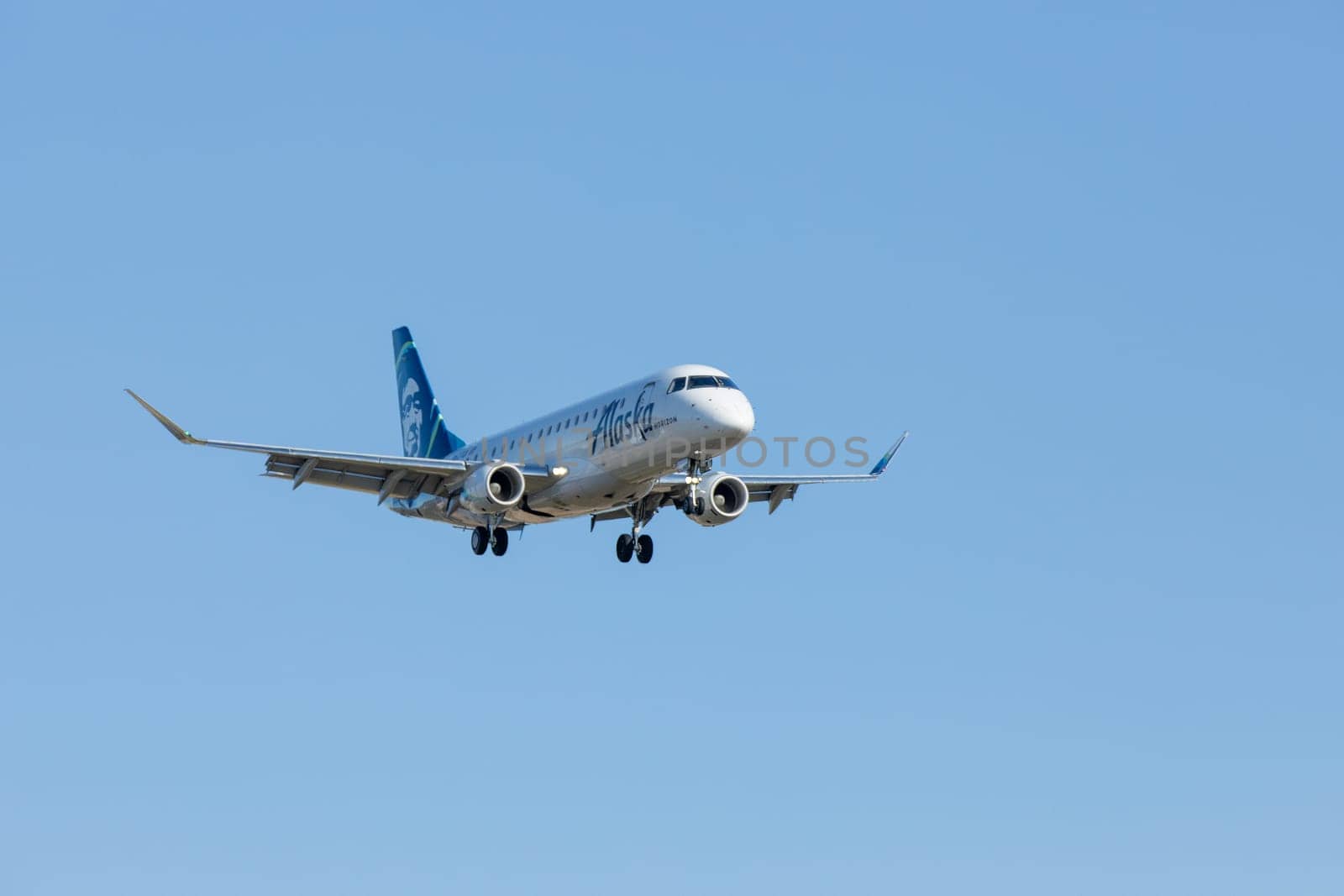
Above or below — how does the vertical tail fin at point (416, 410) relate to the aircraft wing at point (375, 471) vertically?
above

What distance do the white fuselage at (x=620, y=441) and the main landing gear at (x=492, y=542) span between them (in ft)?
1.67

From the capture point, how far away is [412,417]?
210 feet

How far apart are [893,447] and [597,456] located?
12108mm

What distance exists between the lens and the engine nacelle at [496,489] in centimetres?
4862

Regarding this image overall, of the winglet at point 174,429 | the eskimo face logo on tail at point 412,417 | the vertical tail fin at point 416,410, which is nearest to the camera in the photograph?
the winglet at point 174,429

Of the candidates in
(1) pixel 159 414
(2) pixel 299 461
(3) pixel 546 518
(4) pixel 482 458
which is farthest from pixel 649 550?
(1) pixel 159 414

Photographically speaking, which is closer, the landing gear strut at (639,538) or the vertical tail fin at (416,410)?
the landing gear strut at (639,538)

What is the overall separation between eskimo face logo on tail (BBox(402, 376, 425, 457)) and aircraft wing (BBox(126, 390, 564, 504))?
1004 cm

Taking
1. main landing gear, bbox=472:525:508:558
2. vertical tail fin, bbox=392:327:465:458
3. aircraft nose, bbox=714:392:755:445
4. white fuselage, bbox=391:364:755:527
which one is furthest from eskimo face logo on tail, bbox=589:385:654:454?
vertical tail fin, bbox=392:327:465:458

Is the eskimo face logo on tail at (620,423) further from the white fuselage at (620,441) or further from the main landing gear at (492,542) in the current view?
the main landing gear at (492,542)

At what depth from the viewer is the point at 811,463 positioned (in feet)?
185

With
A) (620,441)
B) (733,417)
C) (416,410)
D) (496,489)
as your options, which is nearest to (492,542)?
(496,489)

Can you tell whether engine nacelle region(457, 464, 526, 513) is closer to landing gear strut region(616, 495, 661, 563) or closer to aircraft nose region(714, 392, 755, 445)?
landing gear strut region(616, 495, 661, 563)

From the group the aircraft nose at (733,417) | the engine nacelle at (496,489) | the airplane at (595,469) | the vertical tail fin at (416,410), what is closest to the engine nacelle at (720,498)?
the airplane at (595,469)
